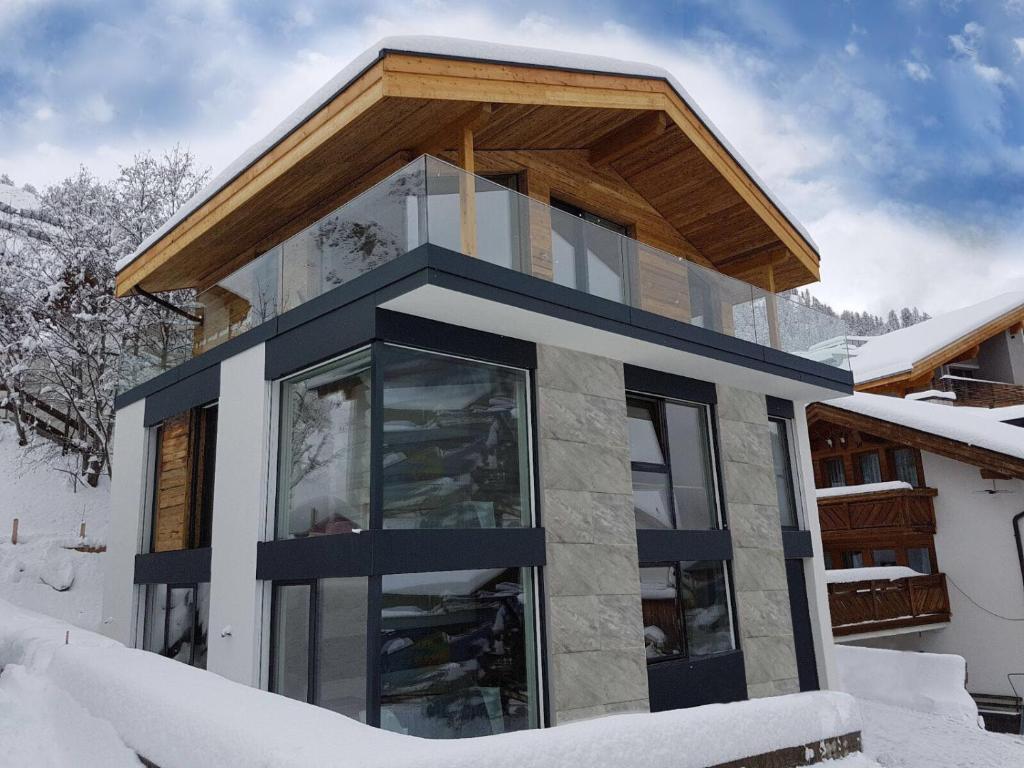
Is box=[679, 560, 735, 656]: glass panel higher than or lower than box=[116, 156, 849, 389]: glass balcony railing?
lower

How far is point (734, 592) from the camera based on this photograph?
1059 centimetres

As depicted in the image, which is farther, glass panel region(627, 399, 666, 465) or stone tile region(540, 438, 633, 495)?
glass panel region(627, 399, 666, 465)

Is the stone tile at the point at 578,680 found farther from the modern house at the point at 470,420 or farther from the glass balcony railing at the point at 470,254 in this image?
the glass balcony railing at the point at 470,254

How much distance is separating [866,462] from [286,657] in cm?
1565

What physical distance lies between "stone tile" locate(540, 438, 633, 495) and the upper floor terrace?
1.55 metres

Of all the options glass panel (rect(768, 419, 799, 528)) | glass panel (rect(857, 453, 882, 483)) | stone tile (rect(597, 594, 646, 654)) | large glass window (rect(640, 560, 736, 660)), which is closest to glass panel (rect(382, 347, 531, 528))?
stone tile (rect(597, 594, 646, 654))

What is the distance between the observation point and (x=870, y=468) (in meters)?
19.3

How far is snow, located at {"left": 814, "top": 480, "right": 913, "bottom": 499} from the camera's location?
18.0m

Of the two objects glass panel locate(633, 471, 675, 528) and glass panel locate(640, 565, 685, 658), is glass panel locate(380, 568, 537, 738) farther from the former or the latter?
glass panel locate(633, 471, 675, 528)

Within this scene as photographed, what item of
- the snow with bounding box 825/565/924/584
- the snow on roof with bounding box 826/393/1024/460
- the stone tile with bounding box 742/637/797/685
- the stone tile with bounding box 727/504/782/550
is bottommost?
the stone tile with bounding box 742/637/797/685

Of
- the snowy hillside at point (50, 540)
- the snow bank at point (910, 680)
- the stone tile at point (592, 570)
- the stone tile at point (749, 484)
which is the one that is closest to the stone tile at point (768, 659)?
the stone tile at point (749, 484)

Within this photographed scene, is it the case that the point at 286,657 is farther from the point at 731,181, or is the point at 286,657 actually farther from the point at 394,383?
the point at 731,181

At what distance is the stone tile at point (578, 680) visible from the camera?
8016mm

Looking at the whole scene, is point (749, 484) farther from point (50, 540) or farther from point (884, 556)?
point (50, 540)
